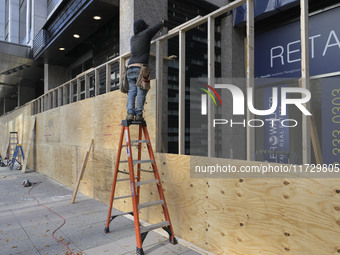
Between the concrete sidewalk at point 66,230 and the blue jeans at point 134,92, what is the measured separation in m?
1.89

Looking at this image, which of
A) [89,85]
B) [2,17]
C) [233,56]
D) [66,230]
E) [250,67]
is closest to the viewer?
[250,67]

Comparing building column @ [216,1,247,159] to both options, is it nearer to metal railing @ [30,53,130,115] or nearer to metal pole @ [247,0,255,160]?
metal railing @ [30,53,130,115]

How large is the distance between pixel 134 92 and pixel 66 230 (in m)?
2.47

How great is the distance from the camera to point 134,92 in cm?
392

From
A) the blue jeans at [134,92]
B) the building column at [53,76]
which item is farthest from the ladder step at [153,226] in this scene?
the building column at [53,76]

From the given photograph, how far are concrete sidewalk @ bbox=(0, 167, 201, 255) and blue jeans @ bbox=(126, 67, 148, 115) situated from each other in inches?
74.4

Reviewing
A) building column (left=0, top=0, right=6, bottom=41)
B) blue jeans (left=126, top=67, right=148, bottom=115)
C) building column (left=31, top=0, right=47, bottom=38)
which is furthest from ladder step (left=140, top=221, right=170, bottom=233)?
building column (left=0, top=0, right=6, bottom=41)

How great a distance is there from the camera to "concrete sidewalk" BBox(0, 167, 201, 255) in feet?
11.2

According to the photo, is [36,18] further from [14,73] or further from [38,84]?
[38,84]

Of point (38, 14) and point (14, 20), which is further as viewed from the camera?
point (14, 20)

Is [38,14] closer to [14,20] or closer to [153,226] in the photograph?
[14,20]

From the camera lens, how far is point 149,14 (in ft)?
19.1

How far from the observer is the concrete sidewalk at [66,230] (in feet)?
11.2

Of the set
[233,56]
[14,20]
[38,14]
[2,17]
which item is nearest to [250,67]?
[233,56]
